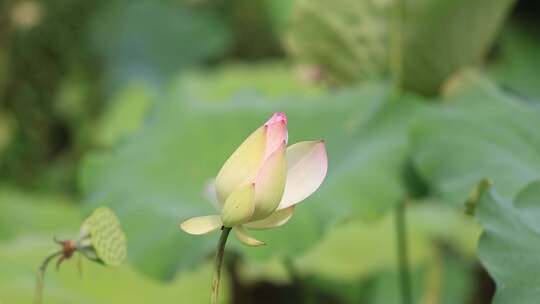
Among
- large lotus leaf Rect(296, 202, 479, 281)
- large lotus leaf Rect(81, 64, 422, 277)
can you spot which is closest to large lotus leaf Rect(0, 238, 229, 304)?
large lotus leaf Rect(81, 64, 422, 277)

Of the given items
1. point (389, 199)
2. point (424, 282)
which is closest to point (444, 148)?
point (389, 199)

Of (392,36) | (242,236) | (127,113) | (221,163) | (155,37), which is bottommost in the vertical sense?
(242,236)

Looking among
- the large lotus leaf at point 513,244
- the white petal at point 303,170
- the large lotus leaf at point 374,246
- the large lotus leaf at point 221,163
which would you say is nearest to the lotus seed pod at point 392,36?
the large lotus leaf at point 221,163

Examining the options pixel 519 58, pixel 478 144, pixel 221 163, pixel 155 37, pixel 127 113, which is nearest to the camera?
pixel 478 144

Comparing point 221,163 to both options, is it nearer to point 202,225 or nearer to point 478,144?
point 478,144

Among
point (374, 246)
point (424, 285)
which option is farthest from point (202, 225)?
point (424, 285)

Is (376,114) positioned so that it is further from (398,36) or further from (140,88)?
(140,88)

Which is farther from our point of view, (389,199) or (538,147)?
(389,199)

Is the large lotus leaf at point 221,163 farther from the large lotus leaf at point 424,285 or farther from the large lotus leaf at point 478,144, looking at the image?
the large lotus leaf at point 424,285
